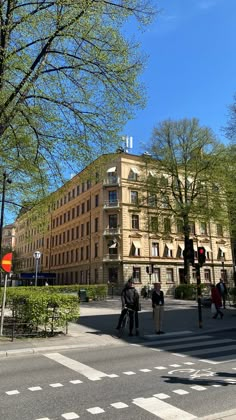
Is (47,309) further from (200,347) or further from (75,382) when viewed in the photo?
(75,382)

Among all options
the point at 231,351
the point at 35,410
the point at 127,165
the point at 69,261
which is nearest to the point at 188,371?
the point at 231,351

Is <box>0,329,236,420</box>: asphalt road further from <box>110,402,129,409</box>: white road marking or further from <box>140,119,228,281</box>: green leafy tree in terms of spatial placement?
<box>140,119,228,281</box>: green leafy tree

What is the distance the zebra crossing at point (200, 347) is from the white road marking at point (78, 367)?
8.17 ft

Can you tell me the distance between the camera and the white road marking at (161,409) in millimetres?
4559

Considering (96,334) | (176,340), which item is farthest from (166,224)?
(176,340)

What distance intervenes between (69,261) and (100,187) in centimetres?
1715

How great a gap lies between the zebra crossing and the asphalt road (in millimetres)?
24

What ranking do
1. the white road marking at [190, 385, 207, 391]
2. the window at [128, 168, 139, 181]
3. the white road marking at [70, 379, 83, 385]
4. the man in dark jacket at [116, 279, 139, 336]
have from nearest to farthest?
the white road marking at [190, 385, 207, 391] < the white road marking at [70, 379, 83, 385] < the man in dark jacket at [116, 279, 139, 336] < the window at [128, 168, 139, 181]

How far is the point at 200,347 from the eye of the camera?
32.6 ft

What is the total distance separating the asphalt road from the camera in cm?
479

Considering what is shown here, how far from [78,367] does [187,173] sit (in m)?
28.8

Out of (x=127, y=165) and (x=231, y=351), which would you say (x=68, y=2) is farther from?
(x=127, y=165)

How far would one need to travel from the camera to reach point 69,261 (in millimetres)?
63500

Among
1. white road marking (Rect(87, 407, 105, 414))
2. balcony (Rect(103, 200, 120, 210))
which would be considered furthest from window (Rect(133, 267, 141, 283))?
white road marking (Rect(87, 407, 105, 414))
